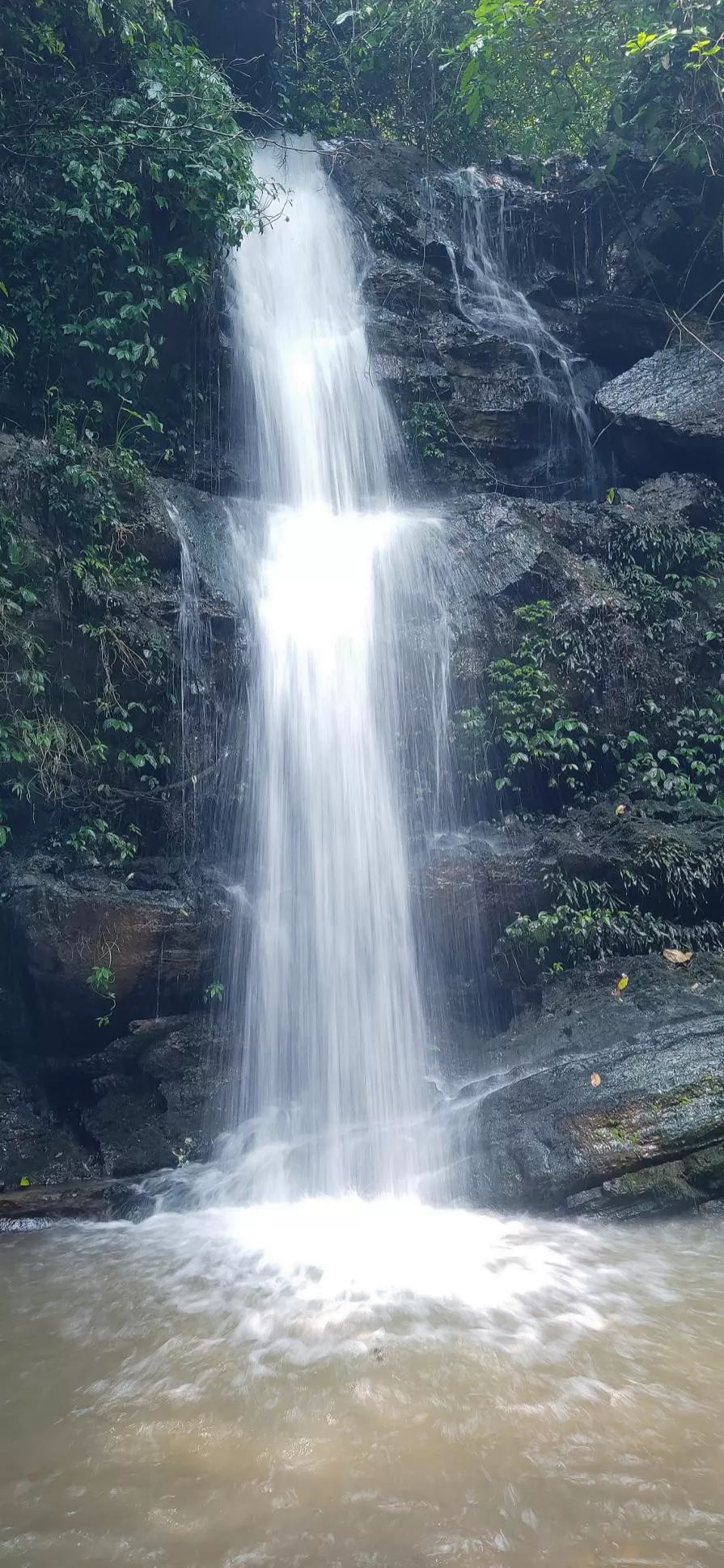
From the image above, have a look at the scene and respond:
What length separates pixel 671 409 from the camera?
10.4 metres

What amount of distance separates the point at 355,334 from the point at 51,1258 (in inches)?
440

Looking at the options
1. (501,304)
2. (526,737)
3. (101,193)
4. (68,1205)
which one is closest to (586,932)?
(526,737)

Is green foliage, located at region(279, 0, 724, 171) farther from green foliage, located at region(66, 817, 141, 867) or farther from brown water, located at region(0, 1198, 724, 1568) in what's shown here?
brown water, located at region(0, 1198, 724, 1568)

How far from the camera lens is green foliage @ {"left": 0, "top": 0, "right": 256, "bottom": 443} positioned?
9.01 metres

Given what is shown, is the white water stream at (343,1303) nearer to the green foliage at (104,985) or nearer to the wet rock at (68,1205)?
the wet rock at (68,1205)

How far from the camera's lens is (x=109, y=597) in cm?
782

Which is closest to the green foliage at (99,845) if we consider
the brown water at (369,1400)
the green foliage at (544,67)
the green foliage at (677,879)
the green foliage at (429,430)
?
the brown water at (369,1400)

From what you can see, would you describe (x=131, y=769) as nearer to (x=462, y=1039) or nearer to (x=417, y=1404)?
(x=462, y=1039)

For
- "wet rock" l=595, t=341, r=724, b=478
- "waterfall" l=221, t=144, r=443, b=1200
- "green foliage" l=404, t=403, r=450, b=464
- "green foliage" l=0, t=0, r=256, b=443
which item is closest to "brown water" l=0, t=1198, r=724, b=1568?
"waterfall" l=221, t=144, r=443, b=1200

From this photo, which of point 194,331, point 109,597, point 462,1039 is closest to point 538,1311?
point 462,1039

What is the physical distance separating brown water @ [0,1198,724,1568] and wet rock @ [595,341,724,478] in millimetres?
8862

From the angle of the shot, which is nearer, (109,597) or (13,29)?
(109,597)

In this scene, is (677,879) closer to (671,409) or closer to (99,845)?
(99,845)

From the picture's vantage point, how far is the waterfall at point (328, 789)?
7.12 metres
